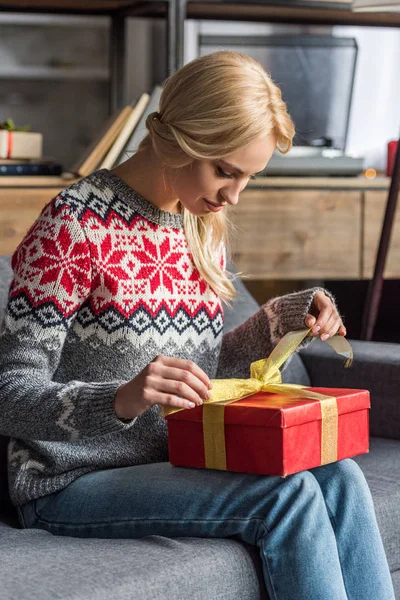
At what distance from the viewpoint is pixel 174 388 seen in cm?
111

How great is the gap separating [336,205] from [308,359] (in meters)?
0.60

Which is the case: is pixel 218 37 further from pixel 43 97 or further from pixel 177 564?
pixel 177 564

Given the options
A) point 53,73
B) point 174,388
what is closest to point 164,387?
point 174,388

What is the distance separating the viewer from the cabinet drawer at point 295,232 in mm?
2359

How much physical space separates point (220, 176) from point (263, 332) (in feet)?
1.08

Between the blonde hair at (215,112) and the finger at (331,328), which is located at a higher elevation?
the blonde hair at (215,112)

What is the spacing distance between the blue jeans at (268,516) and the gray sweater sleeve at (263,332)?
278 millimetres

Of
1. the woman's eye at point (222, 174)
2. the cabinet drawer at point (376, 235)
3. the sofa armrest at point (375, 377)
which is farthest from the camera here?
the cabinet drawer at point (376, 235)

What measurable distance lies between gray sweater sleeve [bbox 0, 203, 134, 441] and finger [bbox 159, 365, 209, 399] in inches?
3.7

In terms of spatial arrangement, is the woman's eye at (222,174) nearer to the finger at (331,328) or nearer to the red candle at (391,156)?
the finger at (331,328)

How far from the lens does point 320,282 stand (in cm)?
287

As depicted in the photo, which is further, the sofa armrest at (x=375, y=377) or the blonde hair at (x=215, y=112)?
the sofa armrest at (x=375, y=377)

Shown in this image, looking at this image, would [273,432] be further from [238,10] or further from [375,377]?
[238,10]

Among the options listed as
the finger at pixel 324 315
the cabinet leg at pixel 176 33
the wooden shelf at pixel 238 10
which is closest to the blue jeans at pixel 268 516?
the finger at pixel 324 315
